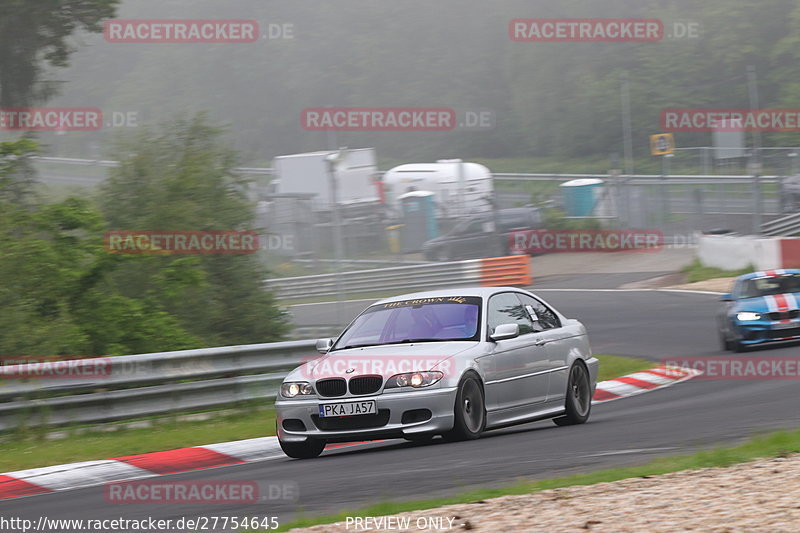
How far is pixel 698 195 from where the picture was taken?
A: 41469 mm

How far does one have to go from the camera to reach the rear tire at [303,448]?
9.94m

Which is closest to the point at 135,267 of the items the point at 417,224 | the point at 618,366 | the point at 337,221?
the point at 337,221

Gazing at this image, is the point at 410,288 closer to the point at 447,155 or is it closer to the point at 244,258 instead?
the point at 244,258

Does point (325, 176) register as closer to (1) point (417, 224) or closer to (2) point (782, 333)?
(1) point (417, 224)

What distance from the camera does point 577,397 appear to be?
1150cm

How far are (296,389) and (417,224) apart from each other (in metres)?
27.5

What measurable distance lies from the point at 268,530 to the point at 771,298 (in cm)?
1421

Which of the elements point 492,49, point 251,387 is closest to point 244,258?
point 251,387

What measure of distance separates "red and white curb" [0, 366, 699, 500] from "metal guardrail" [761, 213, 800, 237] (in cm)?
3202

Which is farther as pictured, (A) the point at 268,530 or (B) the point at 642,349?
(B) the point at 642,349

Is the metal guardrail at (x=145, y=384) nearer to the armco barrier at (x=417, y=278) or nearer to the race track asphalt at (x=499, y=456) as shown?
the race track asphalt at (x=499, y=456)
